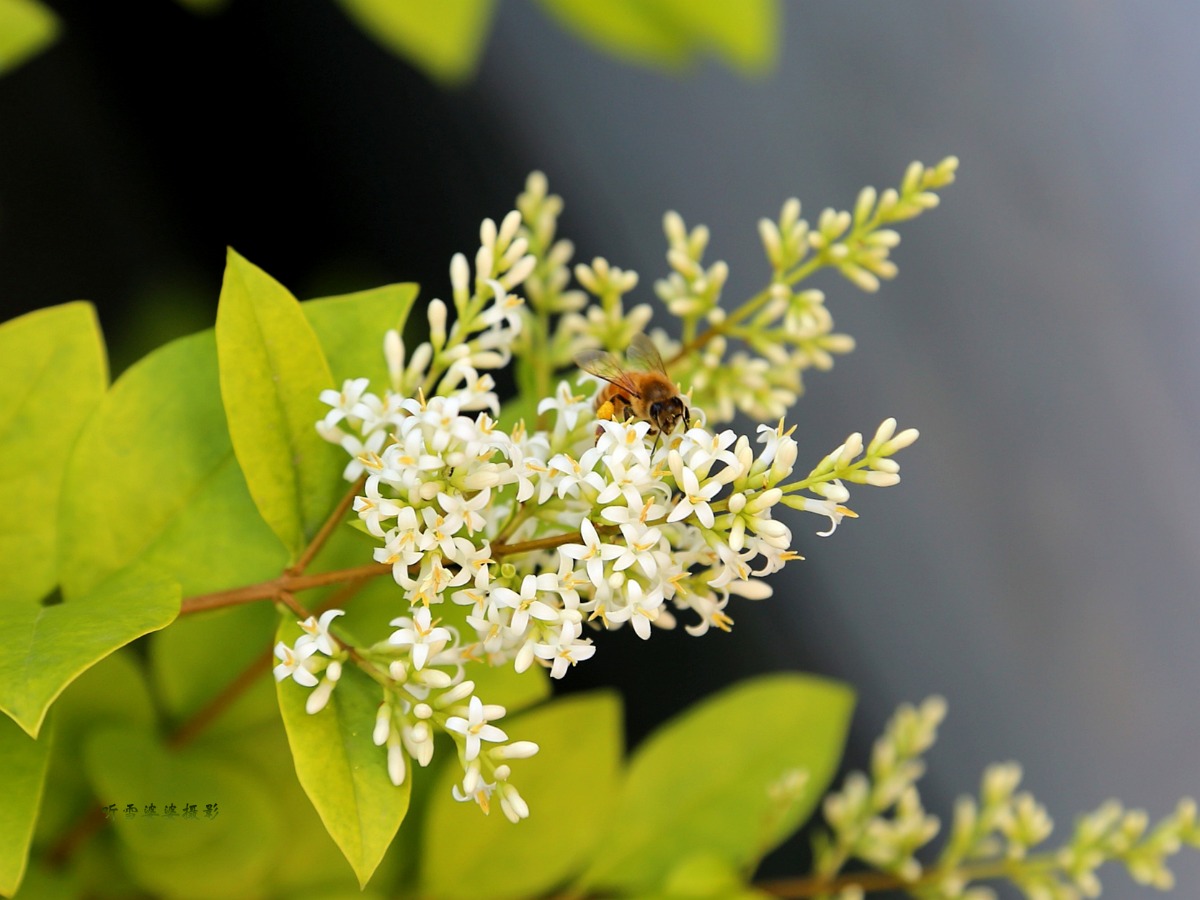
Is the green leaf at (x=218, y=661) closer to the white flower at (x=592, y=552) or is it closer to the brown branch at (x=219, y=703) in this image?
the brown branch at (x=219, y=703)

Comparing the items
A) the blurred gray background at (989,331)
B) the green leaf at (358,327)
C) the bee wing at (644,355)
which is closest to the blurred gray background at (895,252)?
the blurred gray background at (989,331)

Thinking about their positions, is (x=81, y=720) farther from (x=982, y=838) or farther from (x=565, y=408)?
(x=982, y=838)

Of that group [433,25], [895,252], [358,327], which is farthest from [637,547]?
[895,252]

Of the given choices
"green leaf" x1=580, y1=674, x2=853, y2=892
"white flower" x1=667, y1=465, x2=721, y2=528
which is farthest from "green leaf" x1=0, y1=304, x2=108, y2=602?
"green leaf" x1=580, y1=674, x2=853, y2=892

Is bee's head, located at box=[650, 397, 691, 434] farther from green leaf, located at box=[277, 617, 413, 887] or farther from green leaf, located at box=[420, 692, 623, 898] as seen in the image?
green leaf, located at box=[420, 692, 623, 898]

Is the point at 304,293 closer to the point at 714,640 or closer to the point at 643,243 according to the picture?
the point at 643,243

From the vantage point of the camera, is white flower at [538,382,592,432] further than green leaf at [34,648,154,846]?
No
